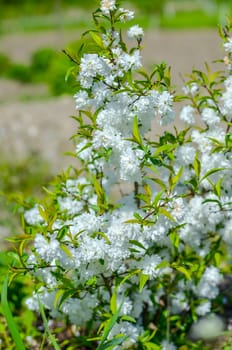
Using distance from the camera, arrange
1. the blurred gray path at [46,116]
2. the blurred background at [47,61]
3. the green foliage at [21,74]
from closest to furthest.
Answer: the blurred background at [47,61] < the blurred gray path at [46,116] < the green foliage at [21,74]

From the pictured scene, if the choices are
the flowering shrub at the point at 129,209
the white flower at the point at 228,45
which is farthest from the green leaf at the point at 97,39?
the white flower at the point at 228,45

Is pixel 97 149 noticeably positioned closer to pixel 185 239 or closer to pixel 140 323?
pixel 185 239

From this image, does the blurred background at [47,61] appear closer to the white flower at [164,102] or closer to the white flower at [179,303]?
the white flower at [164,102]

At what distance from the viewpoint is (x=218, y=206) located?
294 centimetres

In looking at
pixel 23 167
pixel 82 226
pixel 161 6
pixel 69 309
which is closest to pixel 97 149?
pixel 82 226

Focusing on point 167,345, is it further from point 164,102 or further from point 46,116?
point 46,116

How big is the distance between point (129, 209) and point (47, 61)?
43.5 feet

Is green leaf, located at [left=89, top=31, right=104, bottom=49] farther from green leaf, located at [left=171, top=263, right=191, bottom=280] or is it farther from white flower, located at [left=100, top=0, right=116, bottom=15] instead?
green leaf, located at [left=171, top=263, right=191, bottom=280]

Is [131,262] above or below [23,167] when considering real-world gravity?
below

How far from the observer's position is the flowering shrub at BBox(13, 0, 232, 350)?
2674 mm

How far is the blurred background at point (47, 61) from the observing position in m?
7.11

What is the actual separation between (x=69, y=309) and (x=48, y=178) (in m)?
3.73

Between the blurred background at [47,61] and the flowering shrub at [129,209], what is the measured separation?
23 cm

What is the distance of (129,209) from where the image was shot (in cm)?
290
